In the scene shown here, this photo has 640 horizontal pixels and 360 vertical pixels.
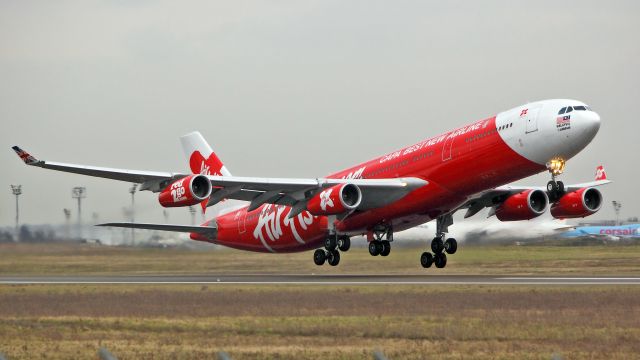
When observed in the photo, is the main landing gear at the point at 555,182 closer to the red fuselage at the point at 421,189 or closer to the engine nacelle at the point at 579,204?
the red fuselage at the point at 421,189

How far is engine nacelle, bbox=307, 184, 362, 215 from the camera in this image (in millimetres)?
47312

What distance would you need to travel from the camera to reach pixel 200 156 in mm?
63250

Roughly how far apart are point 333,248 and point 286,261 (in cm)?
1098

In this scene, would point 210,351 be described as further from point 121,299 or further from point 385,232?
point 385,232

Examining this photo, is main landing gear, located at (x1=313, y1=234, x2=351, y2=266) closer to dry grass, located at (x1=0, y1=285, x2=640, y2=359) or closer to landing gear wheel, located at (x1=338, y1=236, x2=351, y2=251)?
landing gear wheel, located at (x1=338, y1=236, x2=351, y2=251)

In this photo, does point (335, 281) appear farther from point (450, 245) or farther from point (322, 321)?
point (322, 321)

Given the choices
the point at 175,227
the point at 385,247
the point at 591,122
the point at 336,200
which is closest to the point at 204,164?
the point at 175,227

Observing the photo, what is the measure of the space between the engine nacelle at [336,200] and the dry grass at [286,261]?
651 cm

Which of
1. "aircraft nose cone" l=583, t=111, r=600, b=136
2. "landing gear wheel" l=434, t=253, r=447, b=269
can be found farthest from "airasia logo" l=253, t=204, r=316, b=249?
"aircraft nose cone" l=583, t=111, r=600, b=136

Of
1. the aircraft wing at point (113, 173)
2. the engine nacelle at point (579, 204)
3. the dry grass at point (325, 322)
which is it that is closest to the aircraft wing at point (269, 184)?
the aircraft wing at point (113, 173)

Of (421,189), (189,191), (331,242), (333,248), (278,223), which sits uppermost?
(189,191)

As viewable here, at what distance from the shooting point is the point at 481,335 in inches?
1037

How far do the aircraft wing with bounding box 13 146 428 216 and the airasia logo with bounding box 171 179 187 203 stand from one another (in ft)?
2.14

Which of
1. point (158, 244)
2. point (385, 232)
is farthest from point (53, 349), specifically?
point (158, 244)
